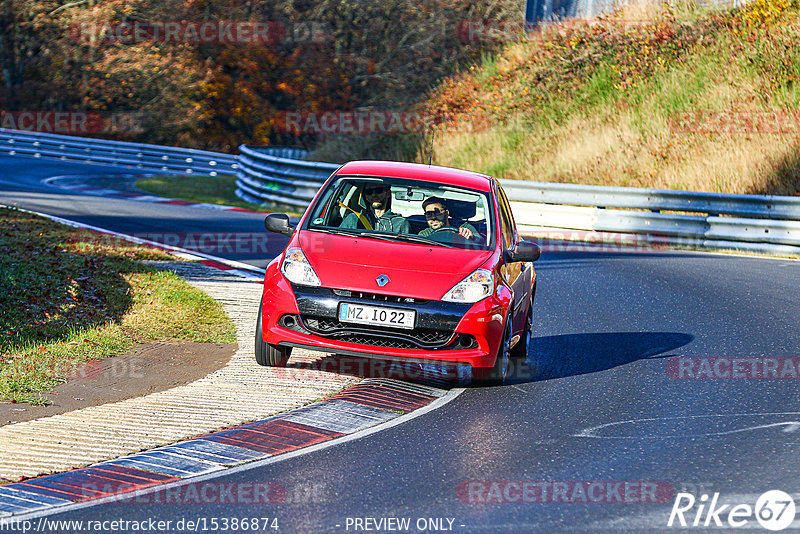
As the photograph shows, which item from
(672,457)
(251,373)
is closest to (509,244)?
(251,373)

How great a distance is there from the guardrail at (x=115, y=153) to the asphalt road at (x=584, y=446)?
24.8 meters

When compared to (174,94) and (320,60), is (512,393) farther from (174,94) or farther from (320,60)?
(320,60)

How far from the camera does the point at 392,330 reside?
7.88 metres

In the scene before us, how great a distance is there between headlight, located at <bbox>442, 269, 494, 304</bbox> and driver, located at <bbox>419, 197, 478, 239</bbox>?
75 cm

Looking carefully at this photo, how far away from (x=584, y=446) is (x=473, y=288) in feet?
5.93

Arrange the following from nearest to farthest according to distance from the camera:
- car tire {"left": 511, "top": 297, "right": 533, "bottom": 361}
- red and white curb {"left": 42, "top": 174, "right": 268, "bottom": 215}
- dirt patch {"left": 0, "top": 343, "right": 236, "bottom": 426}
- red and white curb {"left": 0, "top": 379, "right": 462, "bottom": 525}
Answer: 1. red and white curb {"left": 0, "top": 379, "right": 462, "bottom": 525}
2. dirt patch {"left": 0, "top": 343, "right": 236, "bottom": 426}
3. car tire {"left": 511, "top": 297, "right": 533, "bottom": 361}
4. red and white curb {"left": 42, "top": 174, "right": 268, "bottom": 215}

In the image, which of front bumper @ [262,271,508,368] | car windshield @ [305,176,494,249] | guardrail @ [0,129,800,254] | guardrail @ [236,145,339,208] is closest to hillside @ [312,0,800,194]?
guardrail @ [0,129,800,254]

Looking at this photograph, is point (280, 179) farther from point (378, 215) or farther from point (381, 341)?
point (381, 341)

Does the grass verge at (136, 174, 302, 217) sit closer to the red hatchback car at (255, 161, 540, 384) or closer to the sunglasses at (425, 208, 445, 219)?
the red hatchback car at (255, 161, 540, 384)

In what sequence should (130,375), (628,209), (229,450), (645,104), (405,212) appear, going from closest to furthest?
(229,450)
(130,375)
(405,212)
(628,209)
(645,104)

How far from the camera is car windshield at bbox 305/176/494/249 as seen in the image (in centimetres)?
889

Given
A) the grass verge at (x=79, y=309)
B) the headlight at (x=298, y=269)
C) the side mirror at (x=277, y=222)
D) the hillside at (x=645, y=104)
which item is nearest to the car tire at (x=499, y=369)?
the headlight at (x=298, y=269)

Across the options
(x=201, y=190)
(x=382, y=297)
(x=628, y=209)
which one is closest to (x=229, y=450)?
(x=382, y=297)

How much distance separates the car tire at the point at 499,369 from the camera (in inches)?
327
